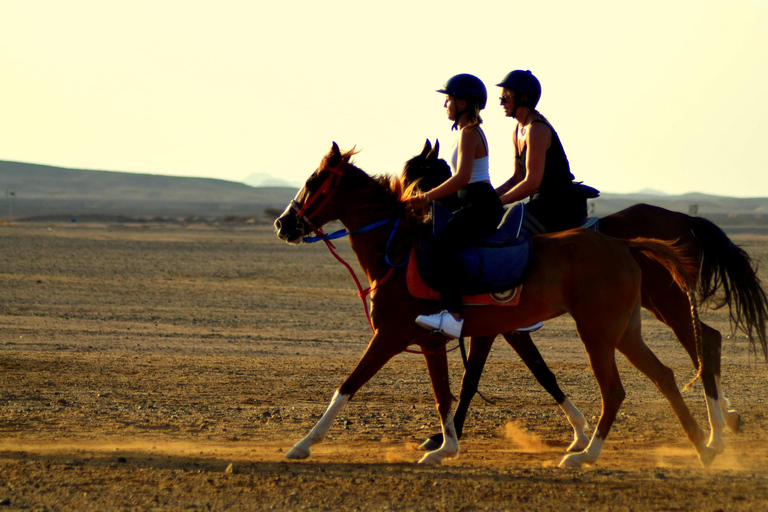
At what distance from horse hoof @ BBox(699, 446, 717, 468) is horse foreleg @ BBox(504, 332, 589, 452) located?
3.51 ft

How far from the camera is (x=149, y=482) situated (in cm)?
648

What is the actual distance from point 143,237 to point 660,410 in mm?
38928

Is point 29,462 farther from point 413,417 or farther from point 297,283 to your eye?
point 297,283

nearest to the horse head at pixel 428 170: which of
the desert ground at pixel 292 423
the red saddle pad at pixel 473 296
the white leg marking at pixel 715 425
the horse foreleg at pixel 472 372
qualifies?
the red saddle pad at pixel 473 296

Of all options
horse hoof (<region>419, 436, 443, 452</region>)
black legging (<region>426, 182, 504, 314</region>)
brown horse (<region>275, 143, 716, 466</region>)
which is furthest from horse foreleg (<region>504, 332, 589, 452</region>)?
black legging (<region>426, 182, 504, 314</region>)

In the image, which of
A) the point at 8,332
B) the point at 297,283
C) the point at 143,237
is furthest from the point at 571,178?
the point at 143,237

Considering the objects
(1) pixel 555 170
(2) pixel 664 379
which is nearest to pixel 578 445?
(2) pixel 664 379

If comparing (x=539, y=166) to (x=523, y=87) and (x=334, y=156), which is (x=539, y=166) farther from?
(x=334, y=156)

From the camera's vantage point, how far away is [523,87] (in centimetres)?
813

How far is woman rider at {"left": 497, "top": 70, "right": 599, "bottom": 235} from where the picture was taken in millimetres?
7902

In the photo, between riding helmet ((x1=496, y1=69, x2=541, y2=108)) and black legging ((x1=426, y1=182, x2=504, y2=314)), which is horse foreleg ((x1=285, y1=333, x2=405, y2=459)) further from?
riding helmet ((x1=496, y1=69, x2=541, y2=108))

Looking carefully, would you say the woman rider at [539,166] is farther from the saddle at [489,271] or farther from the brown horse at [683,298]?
the saddle at [489,271]

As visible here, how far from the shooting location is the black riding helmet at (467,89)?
286 inches

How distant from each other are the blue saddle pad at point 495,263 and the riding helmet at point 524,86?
1.48m
